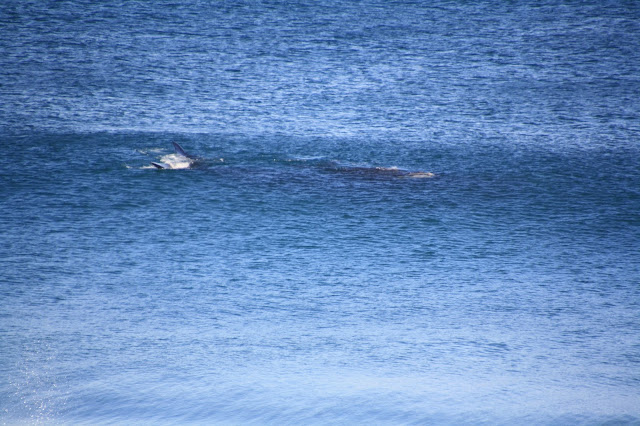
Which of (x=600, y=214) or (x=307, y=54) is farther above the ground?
(x=307, y=54)

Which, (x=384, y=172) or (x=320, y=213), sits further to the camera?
(x=384, y=172)

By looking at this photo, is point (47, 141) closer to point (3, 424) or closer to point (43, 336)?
point (43, 336)

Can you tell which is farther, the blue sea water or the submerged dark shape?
the submerged dark shape

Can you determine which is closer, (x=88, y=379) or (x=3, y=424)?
(x=3, y=424)

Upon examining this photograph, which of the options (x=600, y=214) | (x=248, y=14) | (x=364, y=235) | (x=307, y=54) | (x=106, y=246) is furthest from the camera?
(x=248, y=14)

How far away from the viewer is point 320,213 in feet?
26.6

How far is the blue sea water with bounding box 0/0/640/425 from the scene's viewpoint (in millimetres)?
4738

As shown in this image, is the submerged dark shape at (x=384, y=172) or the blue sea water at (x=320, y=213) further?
the submerged dark shape at (x=384, y=172)

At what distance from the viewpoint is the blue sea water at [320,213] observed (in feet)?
15.5

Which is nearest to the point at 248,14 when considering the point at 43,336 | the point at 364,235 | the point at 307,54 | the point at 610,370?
the point at 307,54

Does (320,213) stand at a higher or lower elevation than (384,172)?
lower

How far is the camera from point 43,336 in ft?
17.3

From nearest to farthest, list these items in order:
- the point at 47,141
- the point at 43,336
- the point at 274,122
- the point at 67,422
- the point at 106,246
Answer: the point at 67,422, the point at 43,336, the point at 106,246, the point at 47,141, the point at 274,122

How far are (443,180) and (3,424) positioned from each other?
6.21 m
